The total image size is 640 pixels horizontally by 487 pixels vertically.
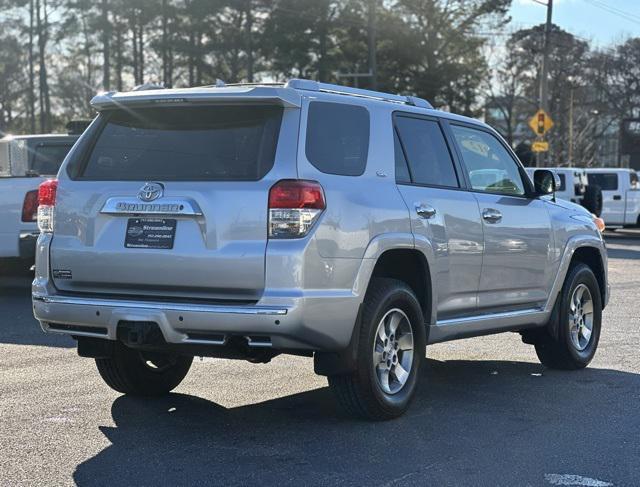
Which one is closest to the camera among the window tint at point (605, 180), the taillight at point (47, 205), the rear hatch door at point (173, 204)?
the rear hatch door at point (173, 204)

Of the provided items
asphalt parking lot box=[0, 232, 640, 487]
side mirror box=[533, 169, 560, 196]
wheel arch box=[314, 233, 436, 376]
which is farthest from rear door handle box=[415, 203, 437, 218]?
side mirror box=[533, 169, 560, 196]

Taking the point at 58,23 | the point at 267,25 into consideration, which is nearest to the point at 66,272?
the point at 267,25

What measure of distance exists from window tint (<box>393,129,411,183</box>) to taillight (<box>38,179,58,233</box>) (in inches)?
80.8

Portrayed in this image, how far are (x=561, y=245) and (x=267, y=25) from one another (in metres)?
42.7

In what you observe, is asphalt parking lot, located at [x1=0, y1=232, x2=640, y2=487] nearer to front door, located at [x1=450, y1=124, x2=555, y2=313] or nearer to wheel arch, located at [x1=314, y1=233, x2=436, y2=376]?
wheel arch, located at [x1=314, y1=233, x2=436, y2=376]

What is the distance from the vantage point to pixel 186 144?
548 centimetres

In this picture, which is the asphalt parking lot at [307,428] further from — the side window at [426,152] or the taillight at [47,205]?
the side window at [426,152]

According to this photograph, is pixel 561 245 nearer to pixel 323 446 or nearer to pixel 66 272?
pixel 323 446

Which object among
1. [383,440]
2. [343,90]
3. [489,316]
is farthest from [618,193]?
[383,440]

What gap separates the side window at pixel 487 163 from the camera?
22.4ft

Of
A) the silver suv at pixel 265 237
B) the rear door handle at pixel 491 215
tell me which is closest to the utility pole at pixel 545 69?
the rear door handle at pixel 491 215

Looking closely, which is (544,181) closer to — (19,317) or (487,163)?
(487,163)

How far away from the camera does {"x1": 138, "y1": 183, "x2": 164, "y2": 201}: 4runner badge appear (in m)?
5.30

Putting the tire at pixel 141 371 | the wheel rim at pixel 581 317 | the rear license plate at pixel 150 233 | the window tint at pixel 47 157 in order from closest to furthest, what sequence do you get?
the rear license plate at pixel 150 233, the tire at pixel 141 371, the wheel rim at pixel 581 317, the window tint at pixel 47 157
